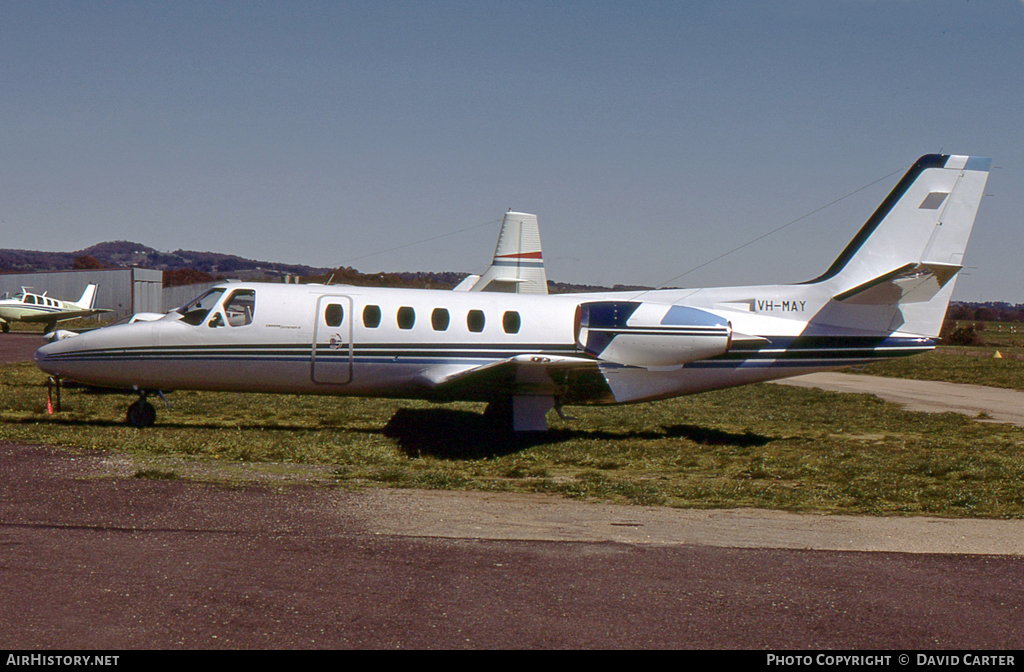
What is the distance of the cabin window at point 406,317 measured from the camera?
47.1 ft

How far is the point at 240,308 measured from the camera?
564 inches

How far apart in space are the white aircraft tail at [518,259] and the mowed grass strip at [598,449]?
25.1 feet

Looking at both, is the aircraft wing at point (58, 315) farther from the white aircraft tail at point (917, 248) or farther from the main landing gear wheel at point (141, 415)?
the white aircraft tail at point (917, 248)

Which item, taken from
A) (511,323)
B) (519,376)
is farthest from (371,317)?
(519,376)

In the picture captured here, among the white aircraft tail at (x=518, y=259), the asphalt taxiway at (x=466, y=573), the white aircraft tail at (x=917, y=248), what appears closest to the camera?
the asphalt taxiway at (x=466, y=573)

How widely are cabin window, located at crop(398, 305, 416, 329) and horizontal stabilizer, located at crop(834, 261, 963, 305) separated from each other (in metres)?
8.15

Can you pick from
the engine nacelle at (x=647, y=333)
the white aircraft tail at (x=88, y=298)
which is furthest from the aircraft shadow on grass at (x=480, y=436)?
the white aircraft tail at (x=88, y=298)

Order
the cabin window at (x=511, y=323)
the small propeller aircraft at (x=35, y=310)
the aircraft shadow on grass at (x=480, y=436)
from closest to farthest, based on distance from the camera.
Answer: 1. the aircraft shadow on grass at (x=480, y=436)
2. the cabin window at (x=511, y=323)
3. the small propeller aircraft at (x=35, y=310)

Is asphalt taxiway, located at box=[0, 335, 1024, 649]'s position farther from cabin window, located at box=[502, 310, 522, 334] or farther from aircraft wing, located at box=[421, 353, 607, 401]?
cabin window, located at box=[502, 310, 522, 334]

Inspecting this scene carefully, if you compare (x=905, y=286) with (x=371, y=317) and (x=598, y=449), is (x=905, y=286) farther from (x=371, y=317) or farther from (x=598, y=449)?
(x=371, y=317)

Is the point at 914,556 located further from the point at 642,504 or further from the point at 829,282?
the point at 829,282

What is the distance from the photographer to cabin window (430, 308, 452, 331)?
47.2 feet
